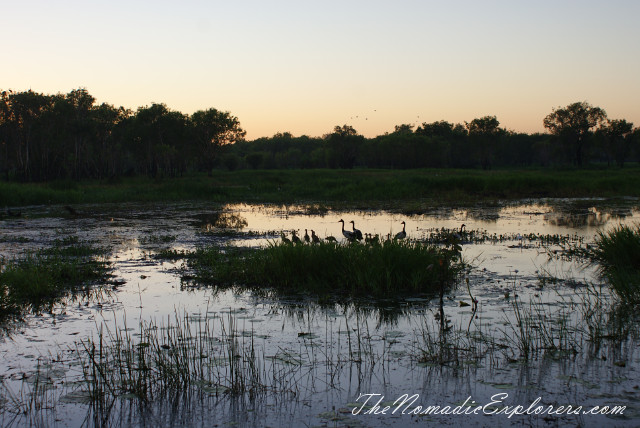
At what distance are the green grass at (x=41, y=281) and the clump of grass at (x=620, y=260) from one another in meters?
10.4

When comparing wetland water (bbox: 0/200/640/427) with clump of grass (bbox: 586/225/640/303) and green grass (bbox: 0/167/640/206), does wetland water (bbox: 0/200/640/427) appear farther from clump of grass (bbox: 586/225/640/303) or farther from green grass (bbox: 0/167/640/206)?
green grass (bbox: 0/167/640/206)

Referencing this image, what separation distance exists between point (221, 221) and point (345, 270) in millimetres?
15435

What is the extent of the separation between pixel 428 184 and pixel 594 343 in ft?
117

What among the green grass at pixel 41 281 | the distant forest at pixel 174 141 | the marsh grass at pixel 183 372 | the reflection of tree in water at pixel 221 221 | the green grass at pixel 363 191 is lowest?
the marsh grass at pixel 183 372

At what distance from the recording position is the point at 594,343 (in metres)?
6.89

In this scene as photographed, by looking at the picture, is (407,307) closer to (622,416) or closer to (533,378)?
(533,378)

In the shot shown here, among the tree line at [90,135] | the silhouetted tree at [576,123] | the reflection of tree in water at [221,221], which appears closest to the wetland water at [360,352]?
the reflection of tree in water at [221,221]

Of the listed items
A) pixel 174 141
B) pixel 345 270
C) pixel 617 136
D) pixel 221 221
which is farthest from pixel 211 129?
pixel 345 270

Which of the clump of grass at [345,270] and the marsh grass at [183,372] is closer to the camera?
the marsh grass at [183,372]

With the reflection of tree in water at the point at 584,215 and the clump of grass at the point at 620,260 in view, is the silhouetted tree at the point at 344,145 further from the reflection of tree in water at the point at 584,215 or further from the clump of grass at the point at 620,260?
the clump of grass at the point at 620,260

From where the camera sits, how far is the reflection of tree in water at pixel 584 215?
22650 mm

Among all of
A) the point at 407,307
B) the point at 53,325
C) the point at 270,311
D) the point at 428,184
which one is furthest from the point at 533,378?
the point at 428,184

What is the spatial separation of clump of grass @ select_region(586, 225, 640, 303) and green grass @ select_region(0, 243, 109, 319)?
10.4 metres

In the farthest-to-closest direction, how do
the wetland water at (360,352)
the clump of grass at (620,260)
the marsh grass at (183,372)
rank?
the clump of grass at (620,260), the marsh grass at (183,372), the wetland water at (360,352)
